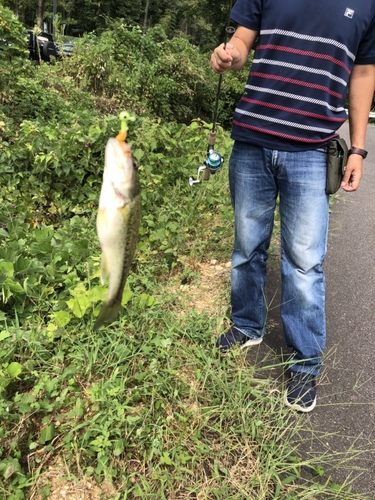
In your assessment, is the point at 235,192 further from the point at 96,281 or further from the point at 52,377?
the point at 52,377

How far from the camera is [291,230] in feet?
7.06

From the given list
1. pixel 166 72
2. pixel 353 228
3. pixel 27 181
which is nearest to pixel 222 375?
pixel 27 181

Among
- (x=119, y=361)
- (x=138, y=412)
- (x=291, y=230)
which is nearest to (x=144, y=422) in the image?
(x=138, y=412)

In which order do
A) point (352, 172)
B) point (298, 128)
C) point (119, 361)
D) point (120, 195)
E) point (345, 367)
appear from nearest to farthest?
point (120, 195), point (298, 128), point (352, 172), point (119, 361), point (345, 367)

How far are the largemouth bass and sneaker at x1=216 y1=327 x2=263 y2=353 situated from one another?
1.34 meters

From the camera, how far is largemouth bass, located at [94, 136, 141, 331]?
1098 millimetres

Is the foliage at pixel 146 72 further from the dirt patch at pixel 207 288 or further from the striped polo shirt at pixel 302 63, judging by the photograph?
the striped polo shirt at pixel 302 63

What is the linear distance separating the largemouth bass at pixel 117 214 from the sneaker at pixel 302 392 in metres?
1.41

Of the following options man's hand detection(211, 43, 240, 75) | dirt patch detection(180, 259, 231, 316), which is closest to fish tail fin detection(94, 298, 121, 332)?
man's hand detection(211, 43, 240, 75)

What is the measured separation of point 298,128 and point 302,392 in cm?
146

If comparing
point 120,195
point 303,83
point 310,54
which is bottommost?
point 120,195

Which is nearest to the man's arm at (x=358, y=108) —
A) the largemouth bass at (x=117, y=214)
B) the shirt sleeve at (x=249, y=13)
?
the shirt sleeve at (x=249, y=13)

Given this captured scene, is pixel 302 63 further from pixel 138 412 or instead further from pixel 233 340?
pixel 138 412

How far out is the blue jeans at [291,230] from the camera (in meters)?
2.07
